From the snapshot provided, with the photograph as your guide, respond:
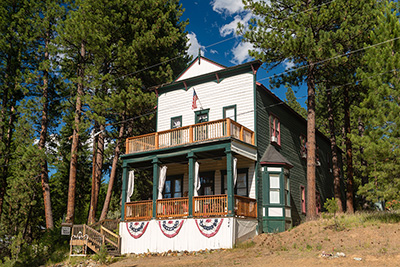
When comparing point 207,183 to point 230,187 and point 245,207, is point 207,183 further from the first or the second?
point 230,187

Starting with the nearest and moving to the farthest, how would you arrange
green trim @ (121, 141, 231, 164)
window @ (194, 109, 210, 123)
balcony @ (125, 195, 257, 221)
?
balcony @ (125, 195, 257, 221), green trim @ (121, 141, 231, 164), window @ (194, 109, 210, 123)

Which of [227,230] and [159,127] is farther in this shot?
[159,127]

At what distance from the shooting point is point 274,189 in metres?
22.0

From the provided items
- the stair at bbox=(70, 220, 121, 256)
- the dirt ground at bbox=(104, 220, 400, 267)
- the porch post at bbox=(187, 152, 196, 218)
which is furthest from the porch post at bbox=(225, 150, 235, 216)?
the stair at bbox=(70, 220, 121, 256)

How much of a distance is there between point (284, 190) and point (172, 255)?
7.54 meters

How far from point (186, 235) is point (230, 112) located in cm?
779

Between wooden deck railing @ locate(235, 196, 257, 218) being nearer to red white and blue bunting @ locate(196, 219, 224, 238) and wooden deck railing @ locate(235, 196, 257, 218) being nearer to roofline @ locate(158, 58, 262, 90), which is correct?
red white and blue bunting @ locate(196, 219, 224, 238)

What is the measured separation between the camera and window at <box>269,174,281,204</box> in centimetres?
2186

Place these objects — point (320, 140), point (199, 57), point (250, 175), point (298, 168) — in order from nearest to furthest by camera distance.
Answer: point (250, 175) < point (199, 57) < point (298, 168) < point (320, 140)

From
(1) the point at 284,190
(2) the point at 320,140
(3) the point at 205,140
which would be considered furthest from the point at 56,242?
(2) the point at 320,140

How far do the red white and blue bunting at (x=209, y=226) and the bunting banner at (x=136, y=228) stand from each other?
348 centimetres

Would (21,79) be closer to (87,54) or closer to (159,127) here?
(87,54)

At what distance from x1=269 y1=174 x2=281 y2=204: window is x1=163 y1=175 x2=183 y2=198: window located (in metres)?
5.97

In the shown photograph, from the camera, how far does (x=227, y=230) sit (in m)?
18.4
